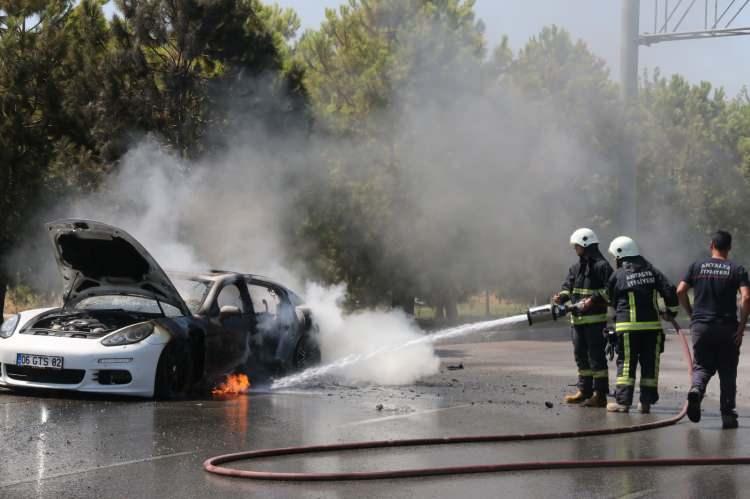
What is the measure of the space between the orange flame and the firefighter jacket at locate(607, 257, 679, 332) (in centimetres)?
388

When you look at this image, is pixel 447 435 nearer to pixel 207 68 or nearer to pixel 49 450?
pixel 49 450

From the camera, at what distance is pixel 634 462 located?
756cm

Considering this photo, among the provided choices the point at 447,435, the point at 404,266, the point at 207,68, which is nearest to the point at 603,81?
the point at 404,266

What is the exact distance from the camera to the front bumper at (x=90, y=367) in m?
10.5

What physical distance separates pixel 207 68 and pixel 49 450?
46.8 feet

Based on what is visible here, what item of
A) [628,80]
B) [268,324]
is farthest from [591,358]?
[628,80]

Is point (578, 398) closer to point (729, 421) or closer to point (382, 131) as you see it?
point (729, 421)

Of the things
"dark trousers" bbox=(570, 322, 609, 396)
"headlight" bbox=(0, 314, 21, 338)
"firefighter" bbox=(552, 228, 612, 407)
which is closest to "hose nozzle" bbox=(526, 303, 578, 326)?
"firefighter" bbox=(552, 228, 612, 407)

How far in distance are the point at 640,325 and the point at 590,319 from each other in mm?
696

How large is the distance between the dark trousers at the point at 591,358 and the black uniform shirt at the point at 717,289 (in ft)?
4.87

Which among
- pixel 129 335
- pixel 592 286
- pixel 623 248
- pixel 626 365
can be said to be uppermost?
pixel 623 248

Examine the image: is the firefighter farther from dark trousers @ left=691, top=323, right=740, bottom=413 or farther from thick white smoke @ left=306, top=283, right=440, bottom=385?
thick white smoke @ left=306, top=283, right=440, bottom=385

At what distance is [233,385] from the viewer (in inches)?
477

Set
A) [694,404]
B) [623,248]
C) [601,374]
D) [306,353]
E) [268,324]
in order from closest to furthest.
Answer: [694,404] → [623,248] → [601,374] → [268,324] → [306,353]
